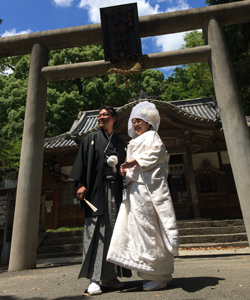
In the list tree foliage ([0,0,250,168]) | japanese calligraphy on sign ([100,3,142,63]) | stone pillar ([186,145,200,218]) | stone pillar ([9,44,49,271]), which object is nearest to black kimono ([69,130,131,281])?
stone pillar ([9,44,49,271])

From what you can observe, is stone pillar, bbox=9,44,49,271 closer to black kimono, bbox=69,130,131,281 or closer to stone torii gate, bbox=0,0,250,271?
stone torii gate, bbox=0,0,250,271

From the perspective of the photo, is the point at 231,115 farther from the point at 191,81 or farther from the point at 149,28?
the point at 191,81

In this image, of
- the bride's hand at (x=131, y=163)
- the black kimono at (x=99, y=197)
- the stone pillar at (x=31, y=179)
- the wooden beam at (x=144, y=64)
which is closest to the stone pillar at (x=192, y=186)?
the wooden beam at (x=144, y=64)

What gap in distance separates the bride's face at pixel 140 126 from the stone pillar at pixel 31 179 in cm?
268

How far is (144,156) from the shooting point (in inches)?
106

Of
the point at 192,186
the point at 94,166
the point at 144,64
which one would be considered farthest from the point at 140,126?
the point at 192,186

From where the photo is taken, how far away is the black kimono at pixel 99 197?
2588 millimetres

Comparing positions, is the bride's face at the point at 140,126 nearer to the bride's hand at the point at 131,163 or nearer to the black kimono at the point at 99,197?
the black kimono at the point at 99,197

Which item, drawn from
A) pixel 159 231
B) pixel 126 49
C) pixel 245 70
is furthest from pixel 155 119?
pixel 245 70

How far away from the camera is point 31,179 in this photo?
468 cm

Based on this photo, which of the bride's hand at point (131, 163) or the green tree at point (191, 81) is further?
the green tree at point (191, 81)

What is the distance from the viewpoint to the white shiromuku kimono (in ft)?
7.73

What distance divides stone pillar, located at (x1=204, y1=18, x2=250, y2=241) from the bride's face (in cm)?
240

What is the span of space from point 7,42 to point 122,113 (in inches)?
188
